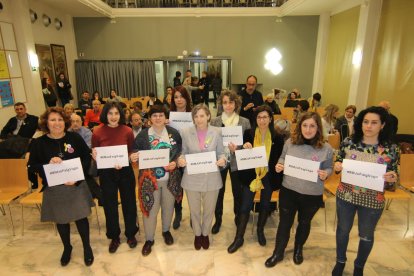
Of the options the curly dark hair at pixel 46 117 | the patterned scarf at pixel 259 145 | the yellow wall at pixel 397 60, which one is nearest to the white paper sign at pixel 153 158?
the curly dark hair at pixel 46 117

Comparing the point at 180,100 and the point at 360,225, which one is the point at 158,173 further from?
the point at 360,225

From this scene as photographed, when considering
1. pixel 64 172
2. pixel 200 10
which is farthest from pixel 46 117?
pixel 200 10

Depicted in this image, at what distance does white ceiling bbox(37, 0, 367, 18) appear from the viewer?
8734mm

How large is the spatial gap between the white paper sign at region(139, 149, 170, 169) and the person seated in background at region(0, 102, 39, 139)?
3.72 meters

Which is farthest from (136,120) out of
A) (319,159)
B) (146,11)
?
(146,11)

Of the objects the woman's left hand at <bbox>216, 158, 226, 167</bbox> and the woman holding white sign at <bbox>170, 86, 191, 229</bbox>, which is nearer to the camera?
the woman's left hand at <bbox>216, 158, 226, 167</bbox>

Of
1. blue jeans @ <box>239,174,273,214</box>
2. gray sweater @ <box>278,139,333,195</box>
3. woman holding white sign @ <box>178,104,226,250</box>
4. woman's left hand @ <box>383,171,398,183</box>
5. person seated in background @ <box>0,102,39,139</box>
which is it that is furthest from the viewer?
person seated in background @ <box>0,102,39,139</box>

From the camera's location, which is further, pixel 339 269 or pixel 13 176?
pixel 13 176

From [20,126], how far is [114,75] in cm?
623

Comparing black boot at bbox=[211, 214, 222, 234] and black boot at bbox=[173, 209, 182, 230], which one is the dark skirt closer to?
black boot at bbox=[173, 209, 182, 230]

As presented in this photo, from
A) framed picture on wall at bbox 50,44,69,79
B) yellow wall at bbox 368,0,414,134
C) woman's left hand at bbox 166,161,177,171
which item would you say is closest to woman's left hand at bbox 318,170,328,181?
woman's left hand at bbox 166,161,177,171

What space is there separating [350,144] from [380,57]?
241 inches

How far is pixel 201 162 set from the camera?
271 centimetres

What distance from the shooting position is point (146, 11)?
10812 mm
